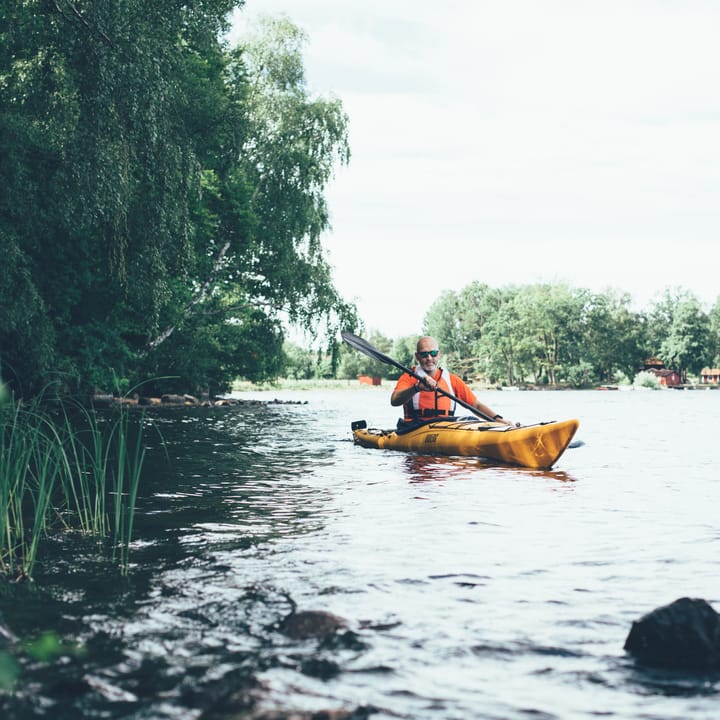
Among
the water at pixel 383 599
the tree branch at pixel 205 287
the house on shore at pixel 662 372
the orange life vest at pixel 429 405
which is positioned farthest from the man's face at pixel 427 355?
the house on shore at pixel 662 372

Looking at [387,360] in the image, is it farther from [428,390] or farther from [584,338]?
[584,338]

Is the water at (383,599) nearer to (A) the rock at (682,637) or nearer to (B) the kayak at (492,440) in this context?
(A) the rock at (682,637)

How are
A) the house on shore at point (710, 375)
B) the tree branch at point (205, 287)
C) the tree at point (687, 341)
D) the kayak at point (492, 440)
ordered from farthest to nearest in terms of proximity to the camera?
the house on shore at point (710, 375), the tree at point (687, 341), the tree branch at point (205, 287), the kayak at point (492, 440)

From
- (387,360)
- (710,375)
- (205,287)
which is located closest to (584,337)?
(710,375)

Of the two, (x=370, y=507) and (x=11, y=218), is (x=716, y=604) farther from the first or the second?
(x=11, y=218)

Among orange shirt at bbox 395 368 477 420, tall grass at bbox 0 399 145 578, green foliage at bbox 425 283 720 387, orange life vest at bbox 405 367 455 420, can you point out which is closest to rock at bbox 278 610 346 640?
tall grass at bbox 0 399 145 578

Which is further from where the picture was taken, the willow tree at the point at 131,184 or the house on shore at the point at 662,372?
the house on shore at the point at 662,372

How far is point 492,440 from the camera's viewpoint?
1040cm

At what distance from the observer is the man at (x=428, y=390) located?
37.2 feet

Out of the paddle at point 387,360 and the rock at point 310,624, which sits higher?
the paddle at point 387,360

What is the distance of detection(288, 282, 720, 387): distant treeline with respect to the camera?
8294 centimetres

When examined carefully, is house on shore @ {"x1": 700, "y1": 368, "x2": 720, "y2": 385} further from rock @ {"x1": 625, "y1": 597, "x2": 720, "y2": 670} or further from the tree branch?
rock @ {"x1": 625, "y1": 597, "x2": 720, "y2": 670}

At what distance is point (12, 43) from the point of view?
465 inches

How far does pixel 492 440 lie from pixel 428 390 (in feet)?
4.20
